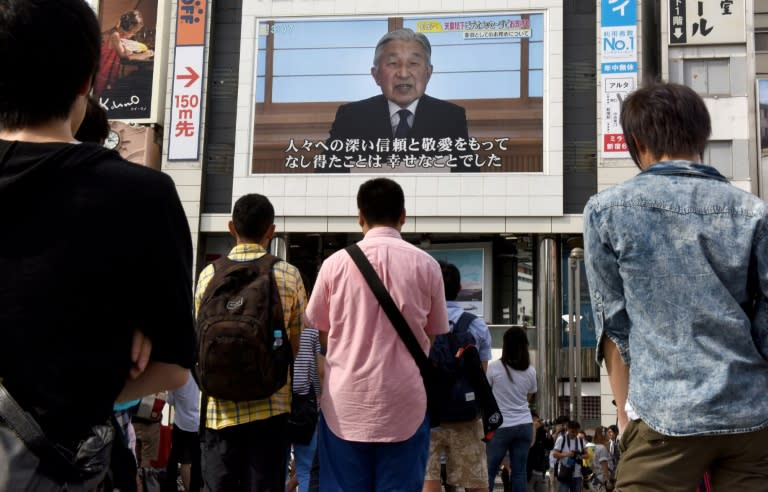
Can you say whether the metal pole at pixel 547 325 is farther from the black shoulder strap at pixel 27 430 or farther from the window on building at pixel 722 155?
the black shoulder strap at pixel 27 430

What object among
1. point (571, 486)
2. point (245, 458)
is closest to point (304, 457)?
point (245, 458)

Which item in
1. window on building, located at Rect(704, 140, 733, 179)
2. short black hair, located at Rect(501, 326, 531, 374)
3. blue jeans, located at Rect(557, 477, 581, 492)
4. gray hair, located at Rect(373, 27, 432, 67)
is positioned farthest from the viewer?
gray hair, located at Rect(373, 27, 432, 67)

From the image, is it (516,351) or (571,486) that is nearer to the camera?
(516,351)

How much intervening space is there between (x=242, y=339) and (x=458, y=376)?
1837 millimetres

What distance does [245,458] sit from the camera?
4004 millimetres

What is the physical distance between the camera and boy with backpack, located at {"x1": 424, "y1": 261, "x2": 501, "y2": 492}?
5184mm

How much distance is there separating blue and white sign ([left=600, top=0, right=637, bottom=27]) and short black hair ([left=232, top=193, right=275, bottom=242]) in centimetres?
2886

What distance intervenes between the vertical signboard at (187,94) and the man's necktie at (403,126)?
747 cm

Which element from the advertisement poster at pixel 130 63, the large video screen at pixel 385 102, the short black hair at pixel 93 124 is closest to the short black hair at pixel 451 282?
the short black hair at pixel 93 124

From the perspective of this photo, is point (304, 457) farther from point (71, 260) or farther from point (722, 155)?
point (722, 155)

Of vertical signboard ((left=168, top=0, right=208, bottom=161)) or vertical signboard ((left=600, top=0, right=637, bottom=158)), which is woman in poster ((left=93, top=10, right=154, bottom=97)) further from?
vertical signboard ((left=600, top=0, right=637, bottom=158))

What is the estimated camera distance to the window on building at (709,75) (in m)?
30.1

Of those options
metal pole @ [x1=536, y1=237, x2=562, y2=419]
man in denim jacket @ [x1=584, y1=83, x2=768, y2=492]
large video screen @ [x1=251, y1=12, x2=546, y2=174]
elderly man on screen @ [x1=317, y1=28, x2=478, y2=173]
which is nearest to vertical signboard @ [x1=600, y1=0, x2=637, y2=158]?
large video screen @ [x1=251, y1=12, x2=546, y2=174]

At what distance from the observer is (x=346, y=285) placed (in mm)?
3760
